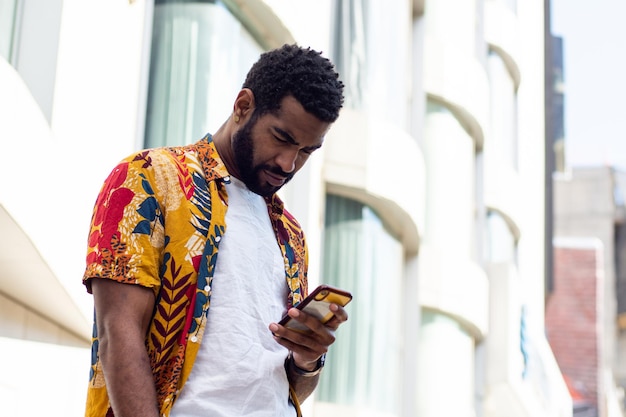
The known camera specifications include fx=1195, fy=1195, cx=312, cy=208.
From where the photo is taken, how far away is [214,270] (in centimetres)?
303

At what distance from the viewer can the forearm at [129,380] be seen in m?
2.79

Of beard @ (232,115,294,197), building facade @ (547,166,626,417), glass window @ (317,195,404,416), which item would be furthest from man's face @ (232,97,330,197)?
building facade @ (547,166,626,417)

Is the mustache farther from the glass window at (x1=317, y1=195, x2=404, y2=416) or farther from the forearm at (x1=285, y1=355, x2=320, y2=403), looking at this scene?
the glass window at (x1=317, y1=195, x2=404, y2=416)

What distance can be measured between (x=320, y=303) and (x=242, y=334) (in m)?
0.23

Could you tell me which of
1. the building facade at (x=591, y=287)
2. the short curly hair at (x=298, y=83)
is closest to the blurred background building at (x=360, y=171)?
the short curly hair at (x=298, y=83)

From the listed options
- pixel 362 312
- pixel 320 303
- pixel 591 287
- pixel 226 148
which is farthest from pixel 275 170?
pixel 591 287

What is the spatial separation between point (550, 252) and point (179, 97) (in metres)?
20.7

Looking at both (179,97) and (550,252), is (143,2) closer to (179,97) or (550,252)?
(179,97)

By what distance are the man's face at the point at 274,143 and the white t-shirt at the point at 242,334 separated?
78mm

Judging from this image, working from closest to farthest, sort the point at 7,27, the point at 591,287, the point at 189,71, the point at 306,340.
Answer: the point at 306,340 < the point at 7,27 < the point at 189,71 < the point at 591,287

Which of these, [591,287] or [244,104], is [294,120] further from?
[591,287]

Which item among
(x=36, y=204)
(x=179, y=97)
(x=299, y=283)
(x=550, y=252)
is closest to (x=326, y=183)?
(x=179, y=97)

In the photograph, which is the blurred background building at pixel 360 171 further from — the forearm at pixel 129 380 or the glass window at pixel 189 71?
the forearm at pixel 129 380

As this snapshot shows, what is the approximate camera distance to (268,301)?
314cm
